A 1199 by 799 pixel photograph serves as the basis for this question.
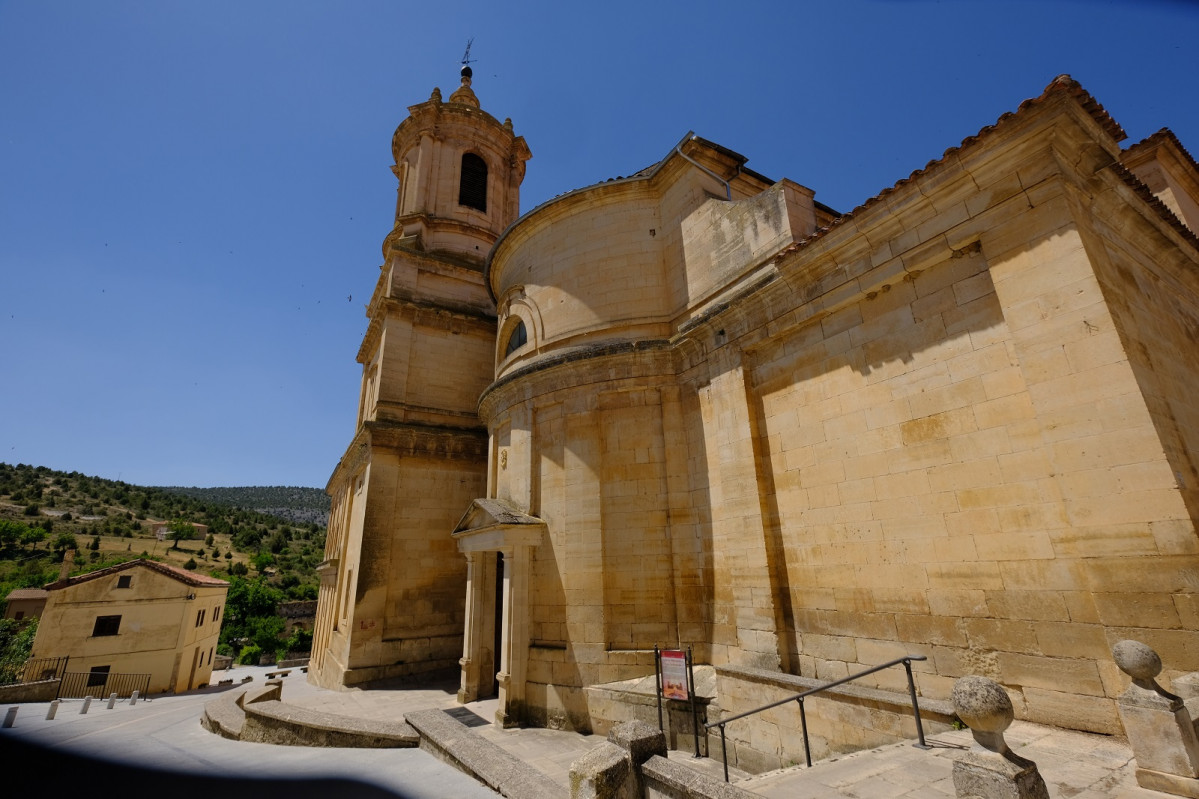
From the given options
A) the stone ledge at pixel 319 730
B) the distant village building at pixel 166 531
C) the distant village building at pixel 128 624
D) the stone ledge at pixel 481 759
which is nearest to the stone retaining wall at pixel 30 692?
the distant village building at pixel 128 624

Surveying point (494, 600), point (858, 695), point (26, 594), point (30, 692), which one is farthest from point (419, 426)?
point (26, 594)

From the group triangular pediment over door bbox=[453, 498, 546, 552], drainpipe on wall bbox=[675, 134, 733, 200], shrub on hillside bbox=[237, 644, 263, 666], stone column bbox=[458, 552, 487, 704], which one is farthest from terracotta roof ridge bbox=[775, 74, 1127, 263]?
shrub on hillside bbox=[237, 644, 263, 666]

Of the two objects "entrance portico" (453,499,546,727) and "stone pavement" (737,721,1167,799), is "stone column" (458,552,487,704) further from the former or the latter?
"stone pavement" (737,721,1167,799)

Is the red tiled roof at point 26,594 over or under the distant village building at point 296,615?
over

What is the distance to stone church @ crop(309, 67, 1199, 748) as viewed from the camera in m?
4.93

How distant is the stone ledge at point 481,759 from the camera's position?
5.09m

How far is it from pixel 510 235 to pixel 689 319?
6.11 m

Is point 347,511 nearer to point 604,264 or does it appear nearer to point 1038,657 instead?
point 604,264

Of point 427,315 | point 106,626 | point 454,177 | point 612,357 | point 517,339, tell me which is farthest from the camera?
point 106,626

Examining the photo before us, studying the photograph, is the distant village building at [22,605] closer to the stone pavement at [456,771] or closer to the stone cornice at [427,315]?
the stone pavement at [456,771]

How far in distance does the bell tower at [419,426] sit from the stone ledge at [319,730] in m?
3.92

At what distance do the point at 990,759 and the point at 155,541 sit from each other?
92741mm

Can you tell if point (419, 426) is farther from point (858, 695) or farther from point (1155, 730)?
point (1155, 730)

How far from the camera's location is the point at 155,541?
69.4m
